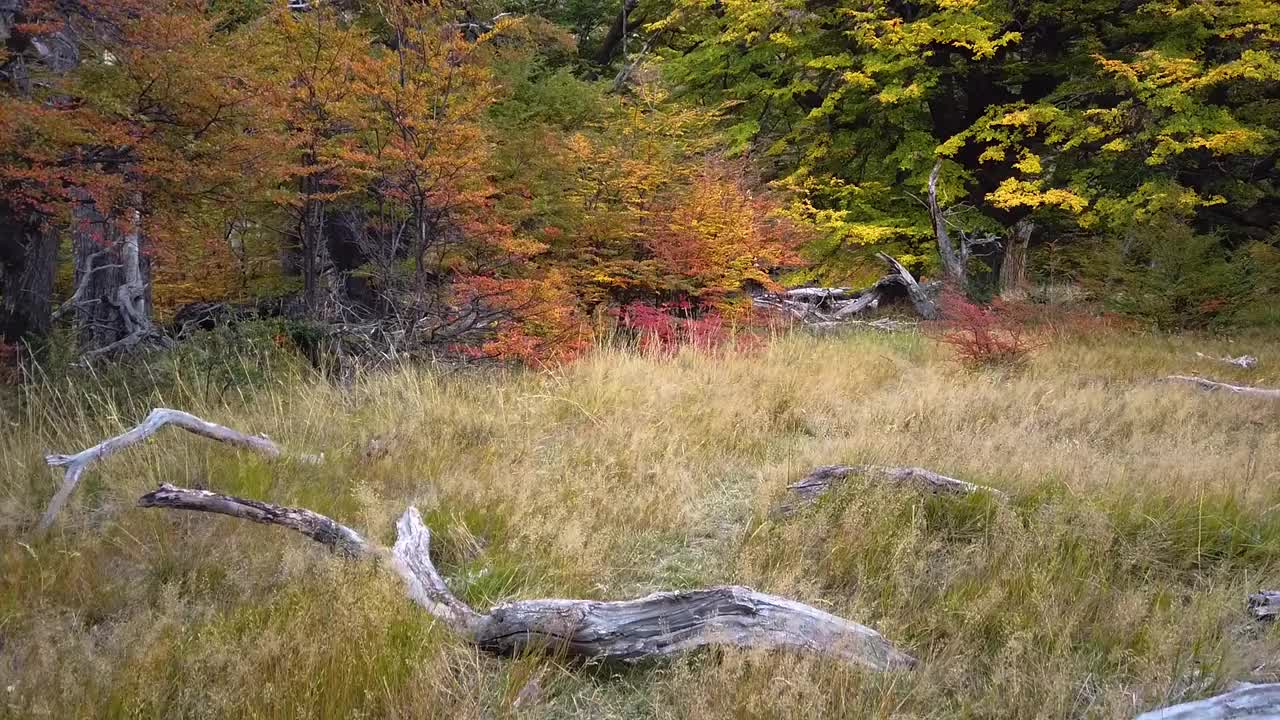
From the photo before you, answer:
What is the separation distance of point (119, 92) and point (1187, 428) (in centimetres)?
836

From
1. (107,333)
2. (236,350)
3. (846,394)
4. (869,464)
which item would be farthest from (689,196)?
(107,333)

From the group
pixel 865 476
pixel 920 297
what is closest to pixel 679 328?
pixel 920 297

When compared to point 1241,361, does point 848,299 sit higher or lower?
lower

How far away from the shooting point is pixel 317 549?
288cm

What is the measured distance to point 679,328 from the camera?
9406 millimetres

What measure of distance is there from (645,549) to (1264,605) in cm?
241

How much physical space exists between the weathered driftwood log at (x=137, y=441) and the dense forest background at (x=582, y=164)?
2.56m

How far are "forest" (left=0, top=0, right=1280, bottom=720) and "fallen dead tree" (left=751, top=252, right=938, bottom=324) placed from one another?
6.0 inches

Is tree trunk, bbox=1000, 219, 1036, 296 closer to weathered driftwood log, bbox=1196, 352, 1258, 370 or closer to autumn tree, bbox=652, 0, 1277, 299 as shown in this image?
autumn tree, bbox=652, 0, 1277, 299

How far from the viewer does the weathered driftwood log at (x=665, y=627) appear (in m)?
2.29

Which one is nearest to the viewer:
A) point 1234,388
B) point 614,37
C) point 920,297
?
point 1234,388

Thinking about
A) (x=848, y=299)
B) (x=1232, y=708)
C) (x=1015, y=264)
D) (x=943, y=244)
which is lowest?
(x=848, y=299)

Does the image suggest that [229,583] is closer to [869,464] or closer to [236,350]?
[869,464]

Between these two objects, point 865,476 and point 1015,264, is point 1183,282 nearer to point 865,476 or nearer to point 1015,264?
point 1015,264
